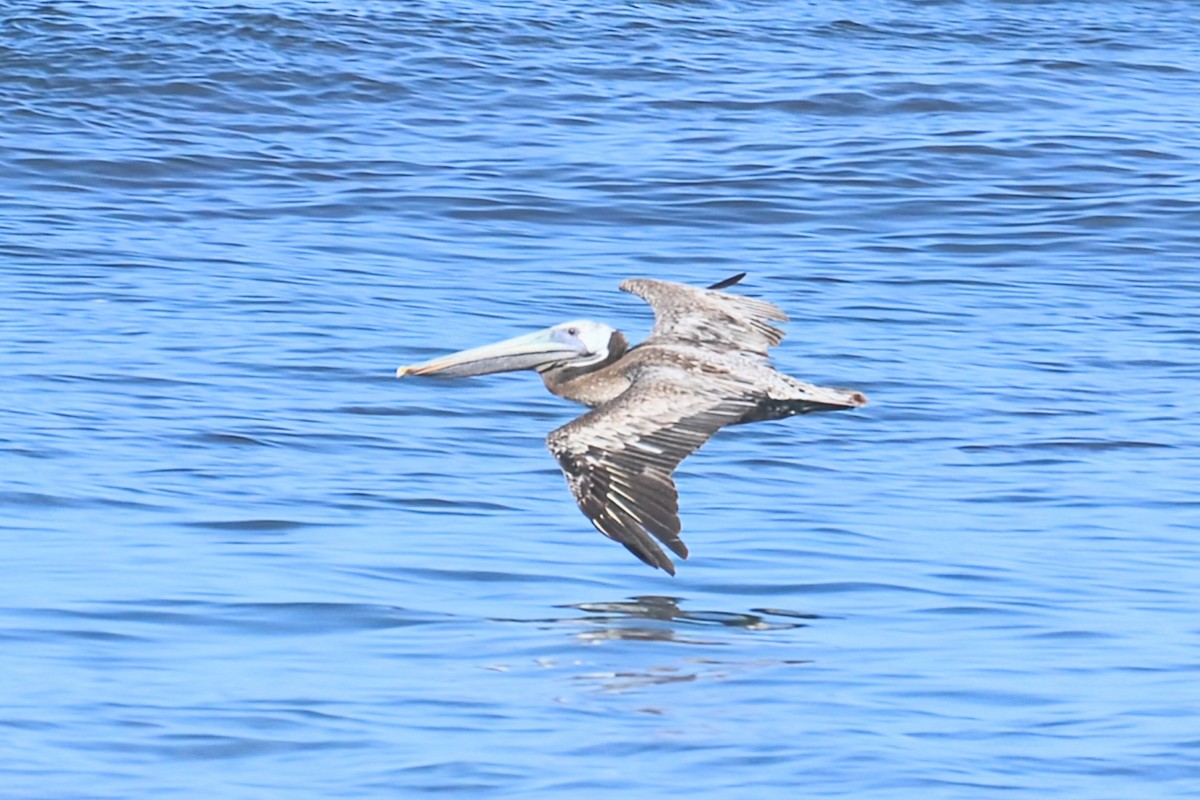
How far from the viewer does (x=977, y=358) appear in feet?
40.1

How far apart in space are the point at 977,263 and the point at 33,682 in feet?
30.6

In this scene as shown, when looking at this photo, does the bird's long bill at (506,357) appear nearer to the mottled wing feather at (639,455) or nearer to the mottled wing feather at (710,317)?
the mottled wing feather at (710,317)

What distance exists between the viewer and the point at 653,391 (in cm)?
790

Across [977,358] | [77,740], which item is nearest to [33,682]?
[77,740]

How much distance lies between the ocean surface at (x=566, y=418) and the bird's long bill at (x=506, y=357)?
0.53 meters

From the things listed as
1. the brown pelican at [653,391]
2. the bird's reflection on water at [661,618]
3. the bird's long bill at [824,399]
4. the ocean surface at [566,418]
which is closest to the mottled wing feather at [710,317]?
the brown pelican at [653,391]

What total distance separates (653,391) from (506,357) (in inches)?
42.8

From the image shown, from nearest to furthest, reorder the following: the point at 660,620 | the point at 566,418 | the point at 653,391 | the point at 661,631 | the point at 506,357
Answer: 1. the point at 661,631
2. the point at 660,620
3. the point at 653,391
4. the point at 506,357
5. the point at 566,418

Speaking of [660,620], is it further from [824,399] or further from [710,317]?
[710,317]

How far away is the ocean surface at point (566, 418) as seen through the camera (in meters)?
6.33

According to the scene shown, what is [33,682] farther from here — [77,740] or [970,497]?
[970,497]

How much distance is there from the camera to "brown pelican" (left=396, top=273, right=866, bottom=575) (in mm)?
7469

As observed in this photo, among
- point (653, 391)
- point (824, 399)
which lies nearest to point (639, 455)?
point (653, 391)

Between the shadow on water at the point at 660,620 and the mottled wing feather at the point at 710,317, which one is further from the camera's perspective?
the mottled wing feather at the point at 710,317
